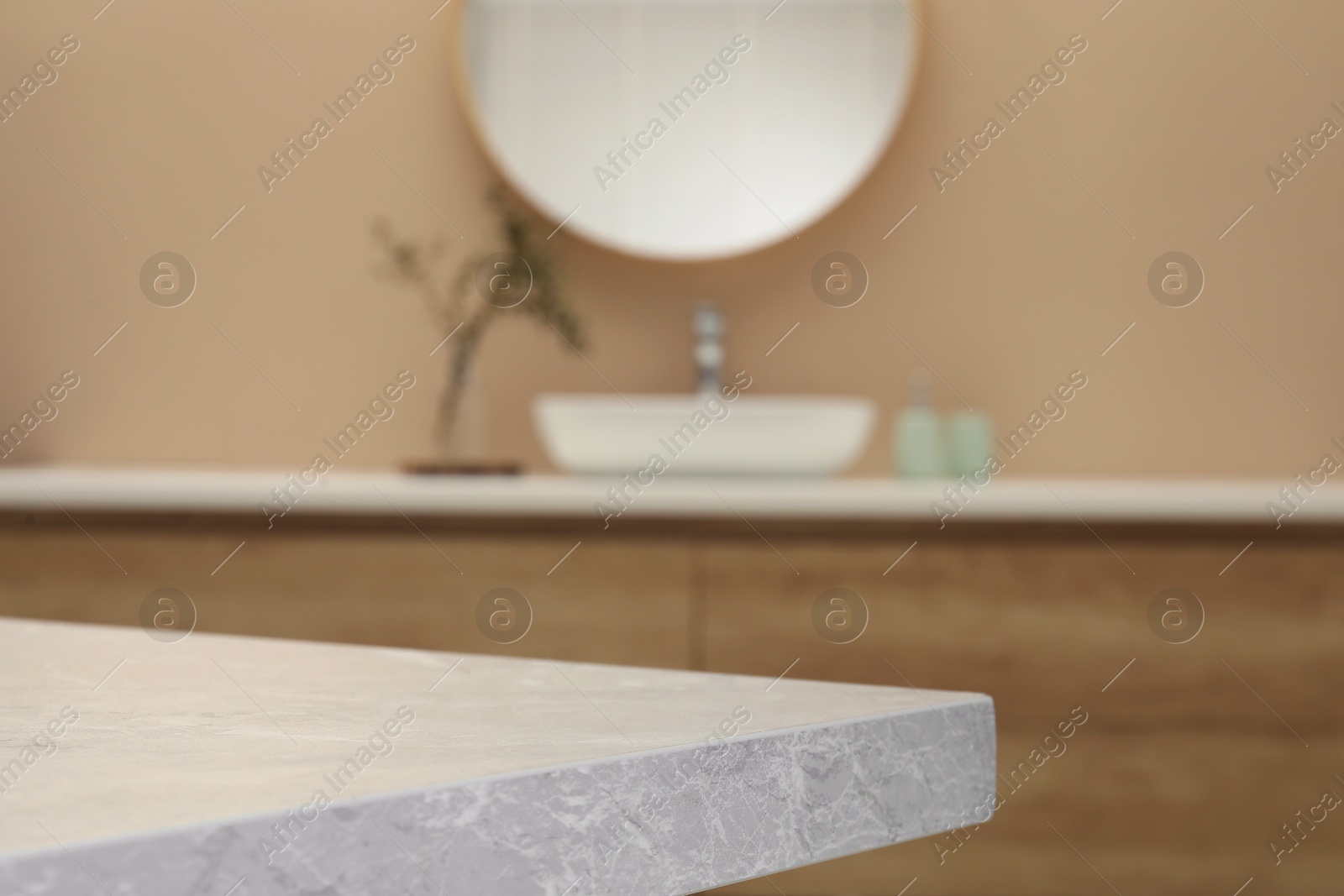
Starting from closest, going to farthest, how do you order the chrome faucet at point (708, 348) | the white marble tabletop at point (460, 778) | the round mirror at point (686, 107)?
the white marble tabletop at point (460, 778)
the chrome faucet at point (708, 348)
the round mirror at point (686, 107)

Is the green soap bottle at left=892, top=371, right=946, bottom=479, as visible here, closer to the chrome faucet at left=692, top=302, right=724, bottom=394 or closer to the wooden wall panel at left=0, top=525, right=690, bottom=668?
the chrome faucet at left=692, top=302, right=724, bottom=394

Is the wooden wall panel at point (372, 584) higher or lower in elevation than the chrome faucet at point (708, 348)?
lower

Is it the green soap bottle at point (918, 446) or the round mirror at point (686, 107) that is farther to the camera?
the round mirror at point (686, 107)

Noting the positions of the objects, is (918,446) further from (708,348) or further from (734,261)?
(734,261)

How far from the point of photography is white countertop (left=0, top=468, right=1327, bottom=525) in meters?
1.56

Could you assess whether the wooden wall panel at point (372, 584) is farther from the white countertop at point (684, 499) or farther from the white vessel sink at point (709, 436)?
the white vessel sink at point (709, 436)

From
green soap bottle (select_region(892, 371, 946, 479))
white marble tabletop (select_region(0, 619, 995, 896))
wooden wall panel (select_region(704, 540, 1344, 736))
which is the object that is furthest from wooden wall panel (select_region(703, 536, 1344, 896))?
white marble tabletop (select_region(0, 619, 995, 896))

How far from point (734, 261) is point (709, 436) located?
575mm

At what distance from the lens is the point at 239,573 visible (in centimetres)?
169

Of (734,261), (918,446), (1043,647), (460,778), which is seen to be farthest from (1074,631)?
(460,778)

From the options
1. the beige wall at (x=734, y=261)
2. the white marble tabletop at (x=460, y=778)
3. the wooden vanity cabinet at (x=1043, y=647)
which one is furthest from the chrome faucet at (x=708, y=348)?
the white marble tabletop at (x=460, y=778)

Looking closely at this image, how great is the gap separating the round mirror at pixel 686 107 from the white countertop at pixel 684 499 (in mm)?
637

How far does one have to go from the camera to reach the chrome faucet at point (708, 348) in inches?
83.7

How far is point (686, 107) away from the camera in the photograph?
2.26m
